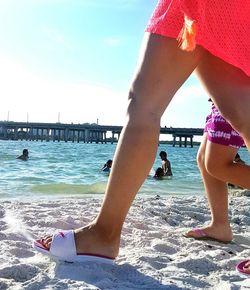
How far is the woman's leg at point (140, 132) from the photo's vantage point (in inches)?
74.9

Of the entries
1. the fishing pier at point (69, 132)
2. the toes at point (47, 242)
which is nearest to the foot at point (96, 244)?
the toes at point (47, 242)

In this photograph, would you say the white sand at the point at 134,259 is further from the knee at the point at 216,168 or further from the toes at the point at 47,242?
the knee at the point at 216,168

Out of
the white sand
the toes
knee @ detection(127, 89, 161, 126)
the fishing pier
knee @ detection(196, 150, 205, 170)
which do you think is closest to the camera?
the white sand

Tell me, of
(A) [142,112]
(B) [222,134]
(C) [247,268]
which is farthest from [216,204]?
(A) [142,112]

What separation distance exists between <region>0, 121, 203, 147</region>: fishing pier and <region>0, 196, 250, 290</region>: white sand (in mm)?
75669

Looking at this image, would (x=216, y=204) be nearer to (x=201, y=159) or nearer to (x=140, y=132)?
(x=201, y=159)

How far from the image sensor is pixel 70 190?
8562 mm

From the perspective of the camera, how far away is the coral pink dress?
1.88m

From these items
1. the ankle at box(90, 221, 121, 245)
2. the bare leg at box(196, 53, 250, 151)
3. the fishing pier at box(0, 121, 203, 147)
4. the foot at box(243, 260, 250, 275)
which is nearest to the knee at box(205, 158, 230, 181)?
the bare leg at box(196, 53, 250, 151)

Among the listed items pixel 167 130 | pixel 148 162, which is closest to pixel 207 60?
pixel 148 162

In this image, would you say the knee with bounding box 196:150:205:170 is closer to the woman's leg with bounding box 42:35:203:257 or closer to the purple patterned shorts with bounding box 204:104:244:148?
the purple patterned shorts with bounding box 204:104:244:148

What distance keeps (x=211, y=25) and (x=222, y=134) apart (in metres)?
0.76

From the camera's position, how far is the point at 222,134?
8.30 feet

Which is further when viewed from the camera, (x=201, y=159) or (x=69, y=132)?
(x=69, y=132)
